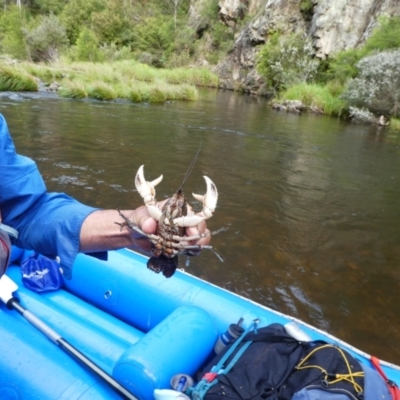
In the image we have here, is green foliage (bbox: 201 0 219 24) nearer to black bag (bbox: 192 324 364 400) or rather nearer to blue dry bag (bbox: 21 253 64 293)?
blue dry bag (bbox: 21 253 64 293)

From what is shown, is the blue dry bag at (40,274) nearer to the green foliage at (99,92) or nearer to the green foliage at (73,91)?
the green foliage at (73,91)

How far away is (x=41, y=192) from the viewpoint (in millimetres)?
1537

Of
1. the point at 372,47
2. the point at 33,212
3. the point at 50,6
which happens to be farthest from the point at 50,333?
the point at 50,6

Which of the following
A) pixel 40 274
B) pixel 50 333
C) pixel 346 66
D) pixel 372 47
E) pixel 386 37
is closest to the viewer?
pixel 50 333

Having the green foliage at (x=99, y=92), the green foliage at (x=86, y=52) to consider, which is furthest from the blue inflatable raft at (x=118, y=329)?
the green foliage at (x=86, y=52)

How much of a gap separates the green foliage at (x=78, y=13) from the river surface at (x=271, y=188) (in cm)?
3133

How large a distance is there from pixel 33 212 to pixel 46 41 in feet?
101

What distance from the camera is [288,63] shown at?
78.7 ft

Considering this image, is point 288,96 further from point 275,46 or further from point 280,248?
point 280,248

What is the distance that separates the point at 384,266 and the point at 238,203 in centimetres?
239

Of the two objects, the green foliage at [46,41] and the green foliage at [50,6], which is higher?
the green foliage at [50,6]

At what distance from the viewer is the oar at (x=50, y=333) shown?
6.01 feet

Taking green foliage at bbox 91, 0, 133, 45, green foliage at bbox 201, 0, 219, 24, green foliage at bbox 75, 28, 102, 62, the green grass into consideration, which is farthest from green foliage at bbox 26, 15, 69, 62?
the green grass

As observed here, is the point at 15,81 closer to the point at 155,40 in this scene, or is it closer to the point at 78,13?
the point at 155,40
